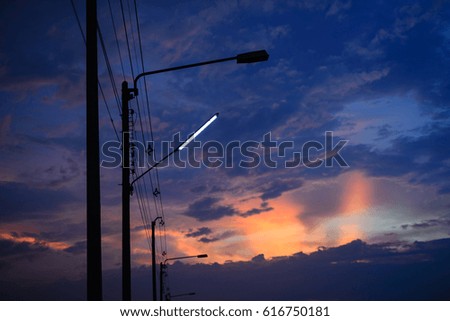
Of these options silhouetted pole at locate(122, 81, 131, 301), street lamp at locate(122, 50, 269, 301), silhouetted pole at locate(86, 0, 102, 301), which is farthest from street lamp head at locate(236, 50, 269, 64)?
Answer: silhouetted pole at locate(86, 0, 102, 301)

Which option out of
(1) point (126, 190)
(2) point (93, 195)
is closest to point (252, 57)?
(1) point (126, 190)

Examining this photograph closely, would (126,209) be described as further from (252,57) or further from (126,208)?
(252,57)

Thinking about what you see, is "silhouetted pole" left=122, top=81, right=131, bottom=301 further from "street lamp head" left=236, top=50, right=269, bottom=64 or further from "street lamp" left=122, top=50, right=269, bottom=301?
"street lamp head" left=236, top=50, right=269, bottom=64

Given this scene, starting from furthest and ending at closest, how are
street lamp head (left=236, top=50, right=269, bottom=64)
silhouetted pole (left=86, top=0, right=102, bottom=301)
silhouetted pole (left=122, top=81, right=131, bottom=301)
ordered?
silhouetted pole (left=122, top=81, right=131, bottom=301)
street lamp head (left=236, top=50, right=269, bottom=64)
silhouetted pole (left=86, top=0, right=102, bottom=301)

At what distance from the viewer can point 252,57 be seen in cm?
1446

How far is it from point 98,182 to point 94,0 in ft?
12.3

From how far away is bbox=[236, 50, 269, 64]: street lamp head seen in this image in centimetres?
1419

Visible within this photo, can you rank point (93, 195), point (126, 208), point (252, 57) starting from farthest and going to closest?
1. point (126, 208)
2. point (252, 57)
3. point (93, 195)

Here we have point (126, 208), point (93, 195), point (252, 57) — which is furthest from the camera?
point (126, 208)

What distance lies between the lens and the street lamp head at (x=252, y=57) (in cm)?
1419

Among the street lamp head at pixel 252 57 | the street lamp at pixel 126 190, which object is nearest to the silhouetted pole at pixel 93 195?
the street lamp head at pixel 252 57

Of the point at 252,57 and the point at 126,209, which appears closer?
the point at 252,57
